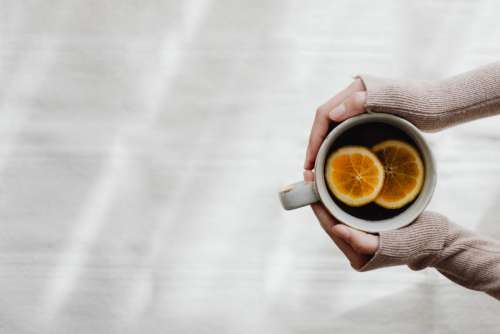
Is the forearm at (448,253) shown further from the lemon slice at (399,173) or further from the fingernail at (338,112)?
the fingernail at (338,112)

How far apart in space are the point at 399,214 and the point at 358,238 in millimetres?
52

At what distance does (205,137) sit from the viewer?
0.81 meters

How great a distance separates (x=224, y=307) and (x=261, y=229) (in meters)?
0.13

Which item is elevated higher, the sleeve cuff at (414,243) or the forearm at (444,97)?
the forearm at (444,97)

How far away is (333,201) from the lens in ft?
1.90

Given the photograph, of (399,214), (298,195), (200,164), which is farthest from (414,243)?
(200,164)

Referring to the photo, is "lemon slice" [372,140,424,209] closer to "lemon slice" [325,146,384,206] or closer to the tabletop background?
"lemon slice" [325,146,384,206]

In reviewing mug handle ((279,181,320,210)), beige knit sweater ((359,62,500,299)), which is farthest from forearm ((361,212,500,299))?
mug handle ((279,181,320,210))

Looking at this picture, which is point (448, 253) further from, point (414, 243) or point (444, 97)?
point (444, 97)

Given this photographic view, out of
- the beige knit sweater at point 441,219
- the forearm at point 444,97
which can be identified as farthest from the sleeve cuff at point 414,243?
the forearm at point 444,97

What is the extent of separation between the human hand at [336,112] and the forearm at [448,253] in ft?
0.44

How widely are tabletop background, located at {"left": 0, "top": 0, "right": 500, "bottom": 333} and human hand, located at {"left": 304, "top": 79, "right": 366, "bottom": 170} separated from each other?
0.58ft

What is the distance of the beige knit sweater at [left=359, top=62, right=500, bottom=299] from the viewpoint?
612 mm

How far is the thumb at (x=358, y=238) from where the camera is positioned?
591 millimetres
